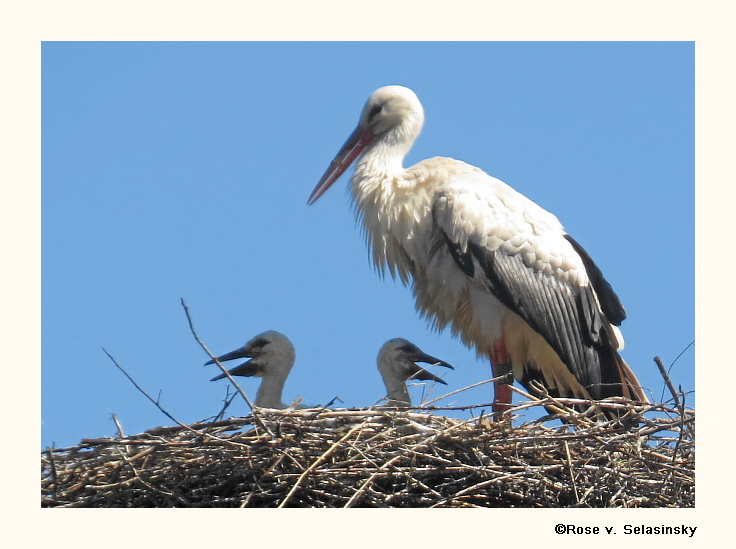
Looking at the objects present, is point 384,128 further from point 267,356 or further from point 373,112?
point 267,356

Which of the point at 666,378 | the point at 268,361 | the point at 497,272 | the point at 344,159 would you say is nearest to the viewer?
the point at 666,378

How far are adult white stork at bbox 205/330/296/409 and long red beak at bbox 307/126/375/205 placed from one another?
0.81m

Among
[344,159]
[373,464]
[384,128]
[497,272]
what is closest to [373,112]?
[384,128]

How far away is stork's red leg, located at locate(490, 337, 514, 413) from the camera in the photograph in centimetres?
655

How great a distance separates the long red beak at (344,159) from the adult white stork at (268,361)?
0.81 m

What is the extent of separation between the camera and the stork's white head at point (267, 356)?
21.5 feet

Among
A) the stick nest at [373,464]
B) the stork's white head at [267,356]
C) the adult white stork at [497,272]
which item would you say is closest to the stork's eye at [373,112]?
the adult white stork at [497,272]

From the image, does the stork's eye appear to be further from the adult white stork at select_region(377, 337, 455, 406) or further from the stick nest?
the stick nest

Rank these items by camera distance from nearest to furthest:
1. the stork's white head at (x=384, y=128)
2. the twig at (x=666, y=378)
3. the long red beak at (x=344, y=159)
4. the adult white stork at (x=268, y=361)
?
the twig at (x=666, y=378)
the adult white stork at (x=268, y=361)
the stork's white head at (x=384, y=128)
the long red beak at (x=344, y=159)

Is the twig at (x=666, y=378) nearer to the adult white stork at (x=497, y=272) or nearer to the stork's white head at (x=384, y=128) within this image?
the adult white stork at (x=497, y=272)

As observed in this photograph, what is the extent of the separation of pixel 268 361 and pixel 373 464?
1.52 m

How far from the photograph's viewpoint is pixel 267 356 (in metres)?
6.60
